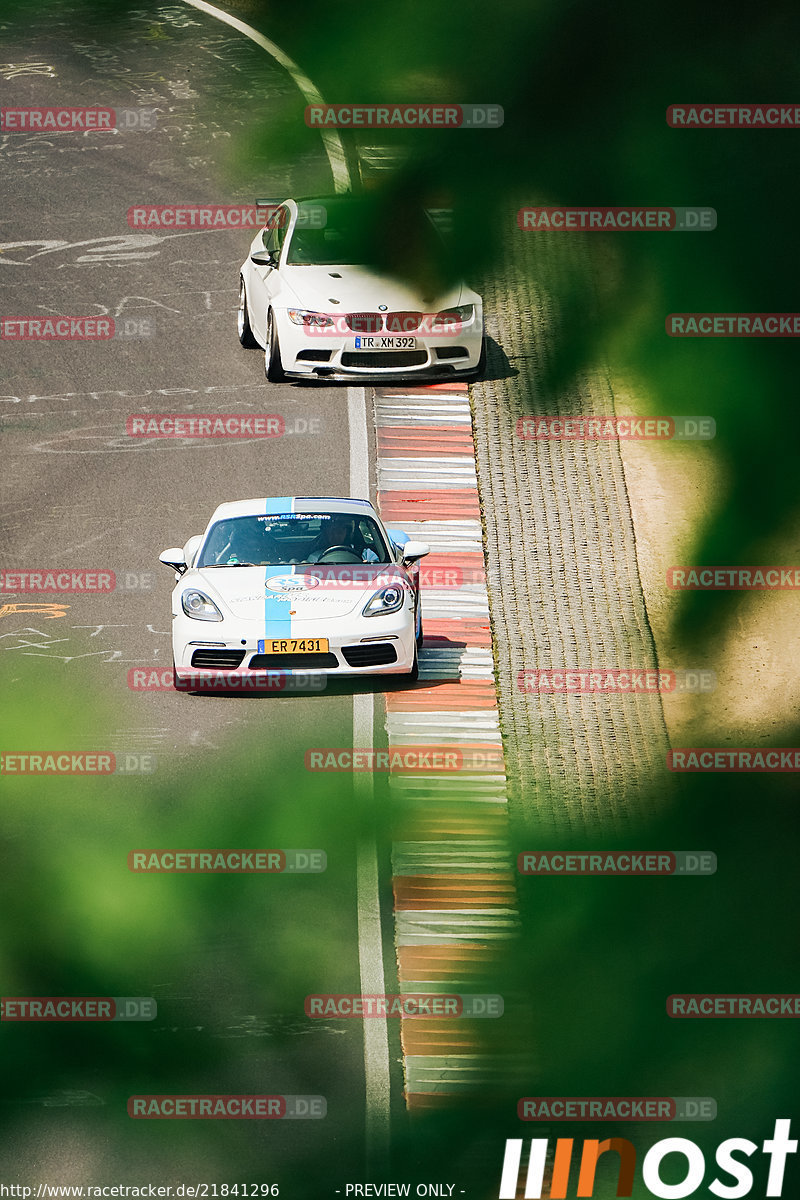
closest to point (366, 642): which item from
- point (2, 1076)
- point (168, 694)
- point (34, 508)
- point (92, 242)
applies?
point (168, 694)

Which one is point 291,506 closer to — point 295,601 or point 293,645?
point 295,601

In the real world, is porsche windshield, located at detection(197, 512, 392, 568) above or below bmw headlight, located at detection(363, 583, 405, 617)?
above

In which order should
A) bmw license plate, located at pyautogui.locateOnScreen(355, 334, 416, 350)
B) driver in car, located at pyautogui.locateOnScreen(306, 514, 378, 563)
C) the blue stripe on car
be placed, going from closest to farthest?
bmw license plate, located at pyautogui.locateOnScreen(355, 334, 416, 350), the blue stripe on car, driver in car, located at pyautogui.locateOnScreen(306, 514, 378, 563)

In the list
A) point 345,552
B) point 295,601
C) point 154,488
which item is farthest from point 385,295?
point 154,488

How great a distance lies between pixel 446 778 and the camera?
139 inches

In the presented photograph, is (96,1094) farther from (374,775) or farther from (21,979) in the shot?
(374,775)

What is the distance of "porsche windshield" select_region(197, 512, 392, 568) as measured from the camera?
Result: 1195 cm

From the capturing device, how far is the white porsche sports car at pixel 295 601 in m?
11.2

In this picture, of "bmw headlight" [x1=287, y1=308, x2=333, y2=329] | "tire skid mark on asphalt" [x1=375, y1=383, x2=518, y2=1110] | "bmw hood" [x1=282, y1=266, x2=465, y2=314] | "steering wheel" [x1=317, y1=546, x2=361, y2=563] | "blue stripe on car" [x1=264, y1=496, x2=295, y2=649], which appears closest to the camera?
"bmw hood" [x1=282, y1=266, x2=465, y2=314]

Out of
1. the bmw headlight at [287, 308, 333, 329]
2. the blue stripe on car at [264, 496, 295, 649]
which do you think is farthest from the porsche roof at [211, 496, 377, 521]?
the bmw headlight at [287, 308, 333, 329]

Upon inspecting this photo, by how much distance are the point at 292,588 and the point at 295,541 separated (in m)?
0.84

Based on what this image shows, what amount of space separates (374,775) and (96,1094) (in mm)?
859

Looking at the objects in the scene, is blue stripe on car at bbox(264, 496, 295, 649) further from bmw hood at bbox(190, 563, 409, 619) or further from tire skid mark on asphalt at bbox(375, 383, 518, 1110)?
tire skid mark on asphalt at bbox(375, 383, 518, 1110)

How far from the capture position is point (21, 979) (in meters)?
2.90
